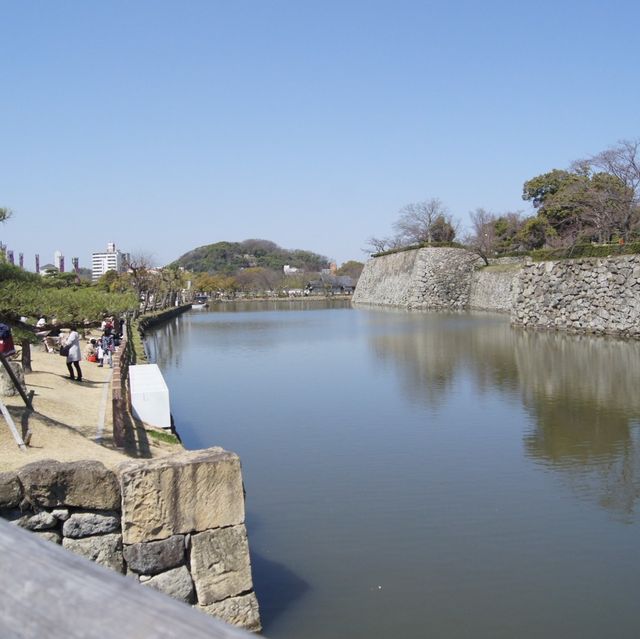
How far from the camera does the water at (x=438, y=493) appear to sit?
19.2 feet

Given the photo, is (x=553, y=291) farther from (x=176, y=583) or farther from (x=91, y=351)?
(x=176, y=583)

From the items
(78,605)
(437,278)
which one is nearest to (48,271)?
(78,605)

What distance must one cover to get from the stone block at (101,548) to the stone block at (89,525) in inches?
1.4

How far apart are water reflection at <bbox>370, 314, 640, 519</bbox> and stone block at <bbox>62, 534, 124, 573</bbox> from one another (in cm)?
553

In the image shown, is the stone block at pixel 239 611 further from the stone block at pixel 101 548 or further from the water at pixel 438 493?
the stone block at pixel 101 548

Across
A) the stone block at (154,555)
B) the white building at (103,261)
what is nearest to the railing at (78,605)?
the stone block at (154,555)

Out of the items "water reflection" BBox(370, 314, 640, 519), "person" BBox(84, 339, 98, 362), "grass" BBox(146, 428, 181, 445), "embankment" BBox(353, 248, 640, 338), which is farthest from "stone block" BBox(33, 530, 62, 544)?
"embankment" BBox(353, 248, 640, 338)

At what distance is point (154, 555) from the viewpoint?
16.1ft

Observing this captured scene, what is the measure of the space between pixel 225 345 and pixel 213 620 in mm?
28037

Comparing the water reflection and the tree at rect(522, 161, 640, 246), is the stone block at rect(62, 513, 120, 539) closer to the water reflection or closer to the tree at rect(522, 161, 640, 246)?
the water reflection

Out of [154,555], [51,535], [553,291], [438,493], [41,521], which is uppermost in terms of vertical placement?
[553,291]

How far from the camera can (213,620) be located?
901 mm

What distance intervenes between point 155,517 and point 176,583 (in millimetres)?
482

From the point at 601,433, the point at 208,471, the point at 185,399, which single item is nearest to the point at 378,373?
the point at 185,399
